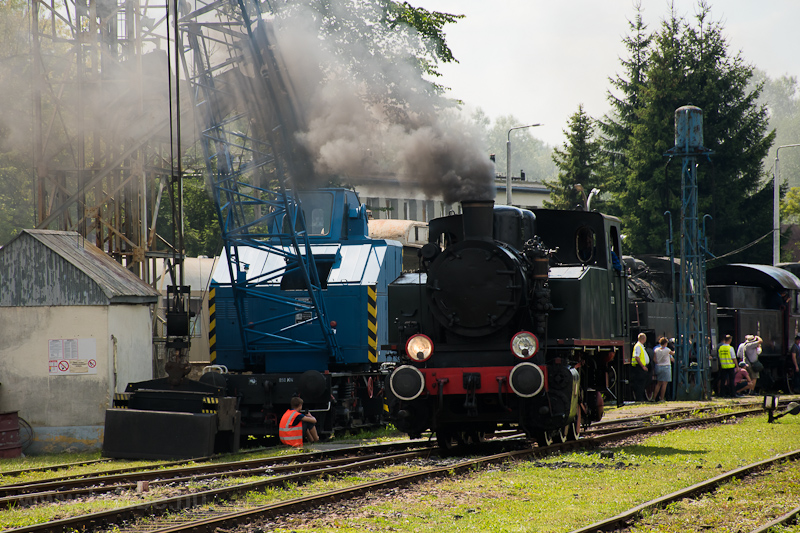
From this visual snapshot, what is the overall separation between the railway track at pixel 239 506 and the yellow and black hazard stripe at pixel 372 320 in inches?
195

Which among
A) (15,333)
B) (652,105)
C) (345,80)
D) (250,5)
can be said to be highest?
(652,105)

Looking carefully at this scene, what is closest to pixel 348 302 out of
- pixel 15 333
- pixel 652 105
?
pixel 15 333

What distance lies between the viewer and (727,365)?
81.6 feet

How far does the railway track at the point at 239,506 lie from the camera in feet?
24.3

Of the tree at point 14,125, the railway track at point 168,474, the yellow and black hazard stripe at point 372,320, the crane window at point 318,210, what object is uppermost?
the tree at point 14,125

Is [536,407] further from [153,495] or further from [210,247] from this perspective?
[210,247]

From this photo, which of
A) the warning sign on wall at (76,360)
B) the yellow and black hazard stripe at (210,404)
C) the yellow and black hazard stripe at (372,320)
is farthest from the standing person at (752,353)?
the warning sign on wall at (76,360)

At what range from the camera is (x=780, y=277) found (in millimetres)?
Answer: 27797

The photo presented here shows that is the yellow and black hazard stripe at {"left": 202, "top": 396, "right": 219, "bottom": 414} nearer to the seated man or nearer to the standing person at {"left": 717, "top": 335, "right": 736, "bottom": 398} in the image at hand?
the standing person at {"left": 717, "top": 335, "right": 736, "bottom": 398}

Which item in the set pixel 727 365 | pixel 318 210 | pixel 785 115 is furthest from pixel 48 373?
pixel 785 115

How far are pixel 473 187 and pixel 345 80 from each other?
14.3ft

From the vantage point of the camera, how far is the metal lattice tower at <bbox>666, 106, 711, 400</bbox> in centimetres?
2298

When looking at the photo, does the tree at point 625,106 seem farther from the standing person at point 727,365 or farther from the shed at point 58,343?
the shed at point 58,343

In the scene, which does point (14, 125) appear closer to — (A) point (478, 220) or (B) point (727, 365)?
(A) point (478, 220)
